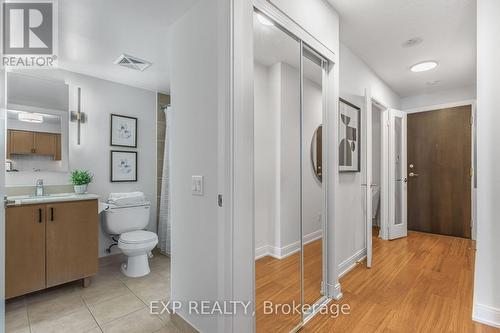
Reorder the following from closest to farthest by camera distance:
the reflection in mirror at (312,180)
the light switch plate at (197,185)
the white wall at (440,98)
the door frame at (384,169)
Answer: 1. the light switch plate at (197,185)
2. the reflection in mirror at (312,180)
3. the door frame at (384,169)
4. the white wall at (440,98)

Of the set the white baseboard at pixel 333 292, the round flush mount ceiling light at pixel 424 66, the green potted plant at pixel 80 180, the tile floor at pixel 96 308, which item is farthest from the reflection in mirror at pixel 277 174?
the round flush mount ceiling light at pixel 424 66

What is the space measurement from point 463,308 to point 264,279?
1.72m

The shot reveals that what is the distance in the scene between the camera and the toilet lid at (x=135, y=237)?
2508 millimetres

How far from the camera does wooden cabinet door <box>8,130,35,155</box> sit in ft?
8.02

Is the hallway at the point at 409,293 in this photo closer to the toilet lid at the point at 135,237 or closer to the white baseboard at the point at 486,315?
the white baseboard at the point at 486,315

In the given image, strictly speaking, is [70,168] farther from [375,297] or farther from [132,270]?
[375,297]

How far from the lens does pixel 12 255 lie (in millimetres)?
1997

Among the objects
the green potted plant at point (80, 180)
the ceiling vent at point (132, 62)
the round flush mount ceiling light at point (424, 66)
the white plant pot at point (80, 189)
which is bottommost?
the white plant pot at point (80, 189)

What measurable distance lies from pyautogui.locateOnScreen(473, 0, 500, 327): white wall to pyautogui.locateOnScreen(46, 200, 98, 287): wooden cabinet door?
3.35m

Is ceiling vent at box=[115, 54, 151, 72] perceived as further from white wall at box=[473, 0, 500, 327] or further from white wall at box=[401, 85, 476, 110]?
white wall at box=[401, 85, 476, 110]

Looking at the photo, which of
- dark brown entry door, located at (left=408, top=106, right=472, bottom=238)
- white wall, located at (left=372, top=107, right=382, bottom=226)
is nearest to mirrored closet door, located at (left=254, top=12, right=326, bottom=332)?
white wall, located at (left=372, top=107, right=382, bottom=226)

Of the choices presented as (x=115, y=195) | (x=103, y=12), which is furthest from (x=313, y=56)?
(x=115, y=195)

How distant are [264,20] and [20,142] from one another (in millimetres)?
2727

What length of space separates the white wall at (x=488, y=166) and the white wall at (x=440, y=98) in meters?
2.96
